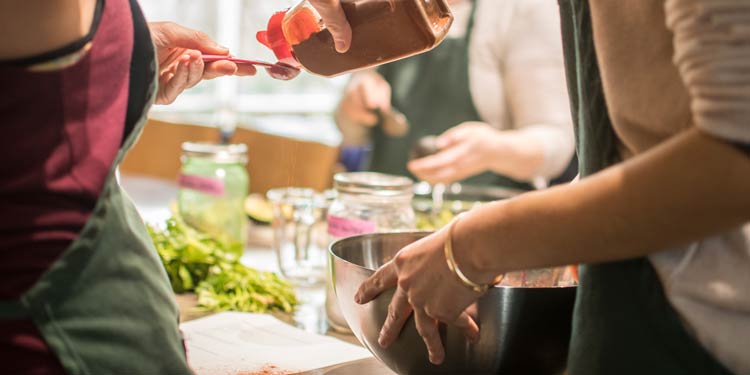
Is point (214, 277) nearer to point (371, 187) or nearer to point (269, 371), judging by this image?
point (371, 187)

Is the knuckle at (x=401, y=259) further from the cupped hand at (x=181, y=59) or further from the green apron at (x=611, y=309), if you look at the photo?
the cupped hand at (x=181, y=59)

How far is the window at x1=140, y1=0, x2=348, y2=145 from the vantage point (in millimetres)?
6312

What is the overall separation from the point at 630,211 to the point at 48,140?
1.74 ft

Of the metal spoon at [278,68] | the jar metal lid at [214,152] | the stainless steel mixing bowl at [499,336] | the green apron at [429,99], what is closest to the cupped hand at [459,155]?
the green apron at [429,99]

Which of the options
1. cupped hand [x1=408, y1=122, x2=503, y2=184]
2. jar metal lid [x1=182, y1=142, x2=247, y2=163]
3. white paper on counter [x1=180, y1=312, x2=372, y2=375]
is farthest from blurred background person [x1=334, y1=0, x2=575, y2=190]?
white paper on counter [x1=180, y1=312, x2=372, y2=375]

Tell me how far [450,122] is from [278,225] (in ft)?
4.91

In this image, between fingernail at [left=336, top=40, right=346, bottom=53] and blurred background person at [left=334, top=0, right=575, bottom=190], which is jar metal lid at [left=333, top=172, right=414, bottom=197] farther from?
blurred background person at [left=334, top=0, right=575, bottom=190]

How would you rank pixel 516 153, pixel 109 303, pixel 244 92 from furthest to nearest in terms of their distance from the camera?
pixel 244 92, pixel 516 153, pixel 109 303

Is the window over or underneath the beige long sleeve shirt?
underneath

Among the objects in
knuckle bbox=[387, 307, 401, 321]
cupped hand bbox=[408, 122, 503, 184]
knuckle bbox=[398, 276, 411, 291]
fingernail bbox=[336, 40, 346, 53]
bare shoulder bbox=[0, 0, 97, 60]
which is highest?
bare shoulder bbox=[0, 0, 97, 60]

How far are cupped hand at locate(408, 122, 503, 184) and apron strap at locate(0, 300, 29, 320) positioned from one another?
1812 millimetres

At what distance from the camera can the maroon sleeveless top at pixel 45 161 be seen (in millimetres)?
689

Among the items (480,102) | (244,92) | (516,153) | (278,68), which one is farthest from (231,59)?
(244,92)

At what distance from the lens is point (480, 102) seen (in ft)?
9.60
